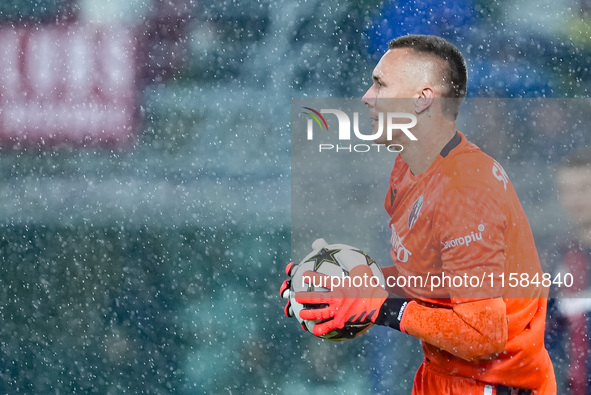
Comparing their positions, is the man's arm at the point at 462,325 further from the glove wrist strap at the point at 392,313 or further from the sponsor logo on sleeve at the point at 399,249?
the sponsor logo on sleeve at the point at 399,249

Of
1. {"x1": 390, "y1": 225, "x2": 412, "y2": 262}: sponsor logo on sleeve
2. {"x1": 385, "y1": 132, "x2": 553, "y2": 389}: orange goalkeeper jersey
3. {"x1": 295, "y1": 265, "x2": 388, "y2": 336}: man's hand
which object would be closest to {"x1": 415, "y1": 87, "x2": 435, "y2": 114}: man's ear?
{"x1": 385, "y1": 132, "x2": 553, "y2": 389}: orange goalkeeper jersey

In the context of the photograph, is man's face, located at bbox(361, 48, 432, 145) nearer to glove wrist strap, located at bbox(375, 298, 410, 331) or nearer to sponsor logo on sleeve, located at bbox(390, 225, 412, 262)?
sponsor logo on sleeve, located at bbox(390, 225, 412, 262)

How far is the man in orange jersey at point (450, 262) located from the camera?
1.71 metres

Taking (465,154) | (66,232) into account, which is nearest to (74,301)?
(66,232)

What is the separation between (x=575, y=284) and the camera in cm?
253

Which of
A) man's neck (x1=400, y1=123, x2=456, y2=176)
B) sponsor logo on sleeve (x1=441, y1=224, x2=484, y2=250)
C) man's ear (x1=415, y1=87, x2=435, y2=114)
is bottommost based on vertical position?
sponsor logo on sleeve (x1=441, y1=224, x2=484, y2=250)

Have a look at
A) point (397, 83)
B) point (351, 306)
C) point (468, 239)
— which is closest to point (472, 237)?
point (468, 239)

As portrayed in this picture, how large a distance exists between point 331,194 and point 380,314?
702 mm

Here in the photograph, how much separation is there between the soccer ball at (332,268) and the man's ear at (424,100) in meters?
0.49

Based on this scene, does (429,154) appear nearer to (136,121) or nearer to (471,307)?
(471,307)

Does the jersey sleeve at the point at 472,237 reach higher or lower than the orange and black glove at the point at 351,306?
higher

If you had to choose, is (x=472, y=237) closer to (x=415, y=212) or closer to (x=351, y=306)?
(x=415, y=212)


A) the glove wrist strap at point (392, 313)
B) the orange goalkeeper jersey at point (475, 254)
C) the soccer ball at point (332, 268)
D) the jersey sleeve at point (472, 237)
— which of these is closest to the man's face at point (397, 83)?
the orange goalkeeper jersey at point (475, 254)

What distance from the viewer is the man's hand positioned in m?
1.79
